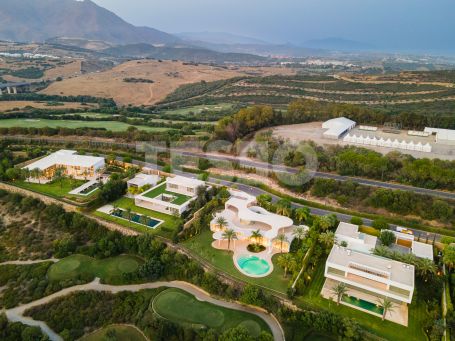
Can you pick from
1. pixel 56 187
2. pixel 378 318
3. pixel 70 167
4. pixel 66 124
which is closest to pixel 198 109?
pixel 66 124

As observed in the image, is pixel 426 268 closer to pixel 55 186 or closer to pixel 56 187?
pixel 56 187

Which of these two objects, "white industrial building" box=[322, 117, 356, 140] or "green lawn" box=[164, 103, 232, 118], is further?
"green lawn" box=[164, 103, 232, 118]

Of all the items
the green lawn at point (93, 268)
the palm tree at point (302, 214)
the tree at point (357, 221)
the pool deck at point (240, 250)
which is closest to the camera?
Answer: the pool deck at point (240, 250)

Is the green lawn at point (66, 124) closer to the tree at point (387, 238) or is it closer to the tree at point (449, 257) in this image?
the tree at point (387, 238)

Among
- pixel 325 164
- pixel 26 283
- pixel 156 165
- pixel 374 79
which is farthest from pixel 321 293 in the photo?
pixel 374 79

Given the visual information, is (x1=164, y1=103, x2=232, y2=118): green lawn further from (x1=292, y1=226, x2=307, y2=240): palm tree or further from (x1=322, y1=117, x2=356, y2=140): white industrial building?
(x1=292, y1=226, x2=307, y2=240): palm tree

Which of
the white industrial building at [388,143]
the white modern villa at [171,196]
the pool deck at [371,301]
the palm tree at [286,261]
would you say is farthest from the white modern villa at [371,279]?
the white industrial building at [388,143]

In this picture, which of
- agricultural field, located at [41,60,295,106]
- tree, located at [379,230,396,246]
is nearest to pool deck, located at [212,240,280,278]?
tree, located at [379,230,396,246]
